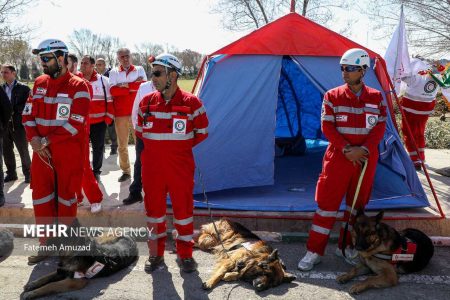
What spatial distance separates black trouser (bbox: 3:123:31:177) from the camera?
6324 millimetres

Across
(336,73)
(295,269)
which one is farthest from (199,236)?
(336,73)

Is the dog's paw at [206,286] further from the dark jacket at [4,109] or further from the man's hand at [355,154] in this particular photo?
the dark jacket at [4,109]

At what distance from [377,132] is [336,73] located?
4.51ft

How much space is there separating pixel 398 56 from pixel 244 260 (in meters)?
4.18

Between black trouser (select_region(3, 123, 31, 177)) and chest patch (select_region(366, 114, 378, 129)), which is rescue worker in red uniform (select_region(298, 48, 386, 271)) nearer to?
chest patch (select_region(366, 114, 378, 129))

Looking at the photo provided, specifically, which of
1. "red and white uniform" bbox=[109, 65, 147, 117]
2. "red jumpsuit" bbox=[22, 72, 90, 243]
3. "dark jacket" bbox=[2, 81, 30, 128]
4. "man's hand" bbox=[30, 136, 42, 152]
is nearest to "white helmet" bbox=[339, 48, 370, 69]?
"red jumpsuit" bbox=[22, 72, 90, 243]

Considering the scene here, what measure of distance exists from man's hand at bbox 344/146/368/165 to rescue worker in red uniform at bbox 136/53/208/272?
4.49 ft

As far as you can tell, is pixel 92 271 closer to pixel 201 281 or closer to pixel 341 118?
pixel 201 281

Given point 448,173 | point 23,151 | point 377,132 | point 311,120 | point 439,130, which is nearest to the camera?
point 377,132

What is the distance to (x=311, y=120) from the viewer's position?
9008 mm

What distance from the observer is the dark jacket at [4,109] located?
5.44 m

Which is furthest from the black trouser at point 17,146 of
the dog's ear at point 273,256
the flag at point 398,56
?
the flag at point 398,56

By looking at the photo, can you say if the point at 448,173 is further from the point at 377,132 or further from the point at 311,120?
the point at 377,132

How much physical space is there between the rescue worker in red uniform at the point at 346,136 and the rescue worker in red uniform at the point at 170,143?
49.0 inches
